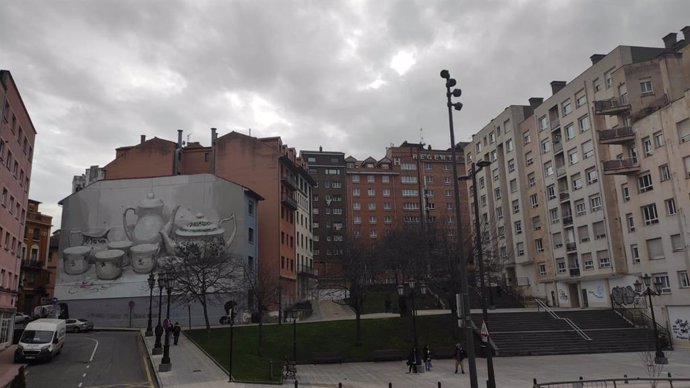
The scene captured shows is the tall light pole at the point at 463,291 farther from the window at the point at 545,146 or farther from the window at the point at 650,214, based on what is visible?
the window at the point at 545,146

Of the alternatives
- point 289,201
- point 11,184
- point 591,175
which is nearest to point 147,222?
point 289,201

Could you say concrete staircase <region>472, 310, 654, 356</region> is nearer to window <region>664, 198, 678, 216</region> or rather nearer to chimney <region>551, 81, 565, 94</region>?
window <region>664, 198, 678, 216</region>

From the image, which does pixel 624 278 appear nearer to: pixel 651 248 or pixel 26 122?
pixel 651 248

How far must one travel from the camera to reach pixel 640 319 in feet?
126

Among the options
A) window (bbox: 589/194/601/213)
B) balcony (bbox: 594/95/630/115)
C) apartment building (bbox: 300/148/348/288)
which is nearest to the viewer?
balcony (bbox: 594/95/630/115)

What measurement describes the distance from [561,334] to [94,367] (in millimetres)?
30274

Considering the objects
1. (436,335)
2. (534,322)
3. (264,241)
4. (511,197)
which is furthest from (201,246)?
(511,197)

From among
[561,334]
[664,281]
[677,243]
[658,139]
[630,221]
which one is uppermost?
[658,139]

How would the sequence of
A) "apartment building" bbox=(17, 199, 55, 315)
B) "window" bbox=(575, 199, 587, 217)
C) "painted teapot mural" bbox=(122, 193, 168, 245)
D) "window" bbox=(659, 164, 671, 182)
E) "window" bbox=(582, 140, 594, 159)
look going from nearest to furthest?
1. "window" bbox=(659, 164, 671, 182)
2. "window" bbox=(582, 140, 594, 159)
3. "window" bbox=(575, 199, 587, 217)
4. "painted teapot mural" bbox=(122, 193, 168, 245)
5. "apartment building" bbox=(17, 199, 55, 315)

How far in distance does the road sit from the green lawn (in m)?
4.52

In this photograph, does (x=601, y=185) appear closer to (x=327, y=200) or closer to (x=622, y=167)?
(x=622, y=167)

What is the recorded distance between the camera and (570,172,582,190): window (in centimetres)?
5154

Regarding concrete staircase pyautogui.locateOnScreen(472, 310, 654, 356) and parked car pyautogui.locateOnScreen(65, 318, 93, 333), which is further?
parked car pyautogui.locateOnScreen(65, 318, 93, 333)

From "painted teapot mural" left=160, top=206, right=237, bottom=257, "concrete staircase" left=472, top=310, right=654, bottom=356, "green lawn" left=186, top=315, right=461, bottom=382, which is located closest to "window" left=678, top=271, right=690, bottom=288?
"concrete staircase" left=472, top=310, right=654, bottom=356
